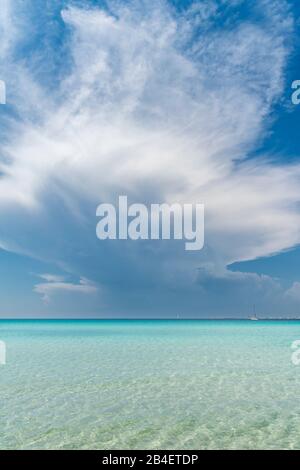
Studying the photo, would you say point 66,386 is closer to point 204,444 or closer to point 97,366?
point 97,366

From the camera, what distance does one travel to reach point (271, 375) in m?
16.5

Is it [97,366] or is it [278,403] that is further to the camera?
[97,366]
